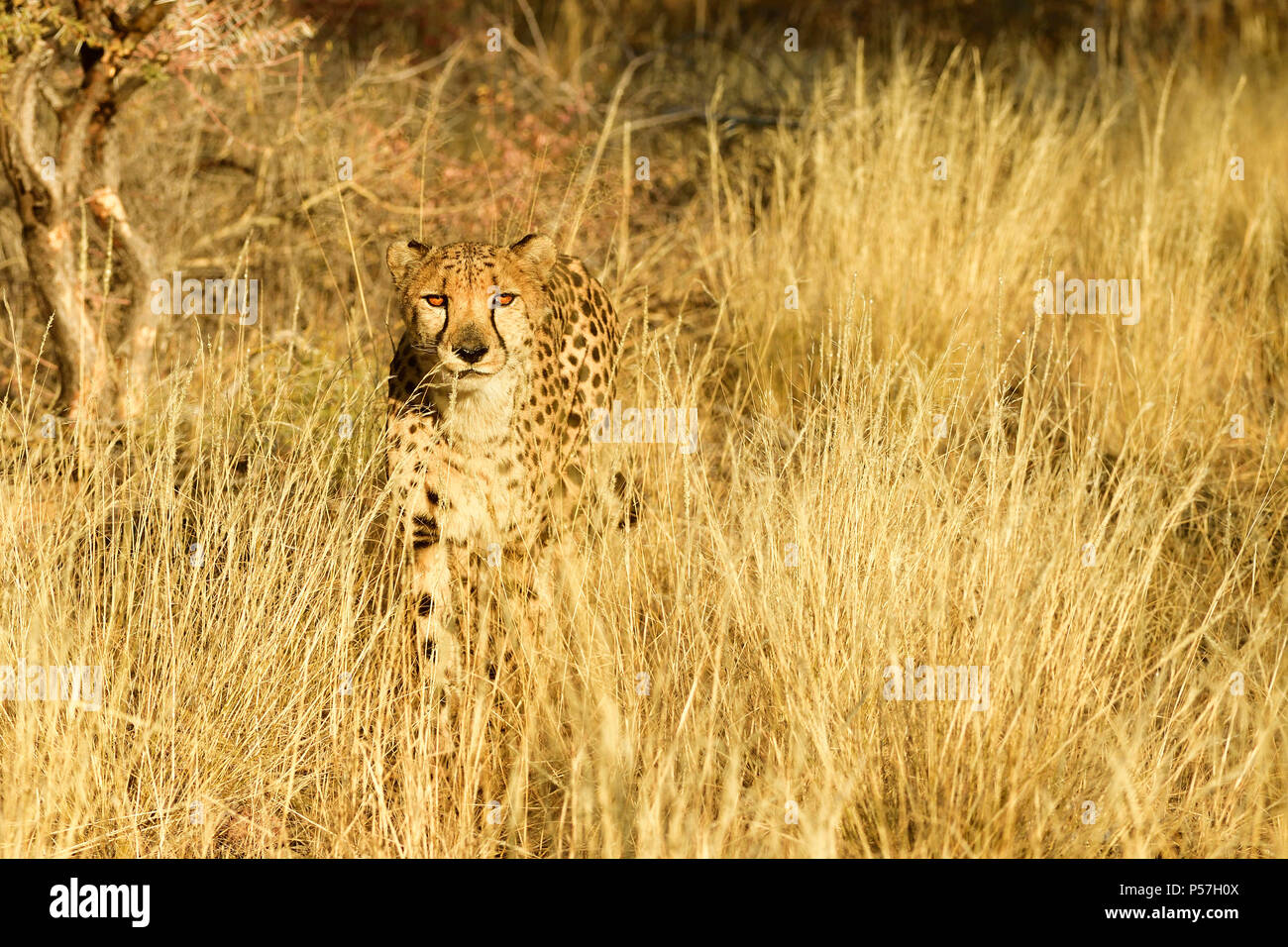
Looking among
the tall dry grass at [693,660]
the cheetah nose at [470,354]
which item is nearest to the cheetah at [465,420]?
the cheetah nose at [470,354]

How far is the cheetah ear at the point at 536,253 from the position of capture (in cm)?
333

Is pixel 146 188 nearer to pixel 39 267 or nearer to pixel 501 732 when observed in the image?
pixel 39 267

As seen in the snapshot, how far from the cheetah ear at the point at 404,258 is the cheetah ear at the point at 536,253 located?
0.73 ft

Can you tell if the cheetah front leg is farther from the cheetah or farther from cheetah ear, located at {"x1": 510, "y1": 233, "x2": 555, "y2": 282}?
cheetah ear, located at {"x1": 510, "y1": 233, "x2": 555, "y2": 282}

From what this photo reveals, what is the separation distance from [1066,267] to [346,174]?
2736mm

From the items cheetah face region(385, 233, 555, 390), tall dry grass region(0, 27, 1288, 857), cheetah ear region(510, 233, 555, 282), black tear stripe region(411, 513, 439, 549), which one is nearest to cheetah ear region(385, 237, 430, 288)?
cheetah face region(385, 233, 555, 390)

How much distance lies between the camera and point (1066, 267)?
17.1 ft

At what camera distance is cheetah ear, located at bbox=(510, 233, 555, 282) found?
3328 mm

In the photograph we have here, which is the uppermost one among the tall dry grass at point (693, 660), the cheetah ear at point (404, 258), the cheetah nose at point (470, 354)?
the cheetah ear at point (404, 258)

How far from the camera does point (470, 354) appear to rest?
302 cm

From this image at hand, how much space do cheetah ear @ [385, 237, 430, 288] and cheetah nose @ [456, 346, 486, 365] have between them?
1.14 feet

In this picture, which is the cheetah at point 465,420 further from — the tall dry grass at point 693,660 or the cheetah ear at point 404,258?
the tall dry grass at point 693,660

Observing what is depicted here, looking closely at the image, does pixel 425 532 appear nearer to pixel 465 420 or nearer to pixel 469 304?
pixel 465 420
